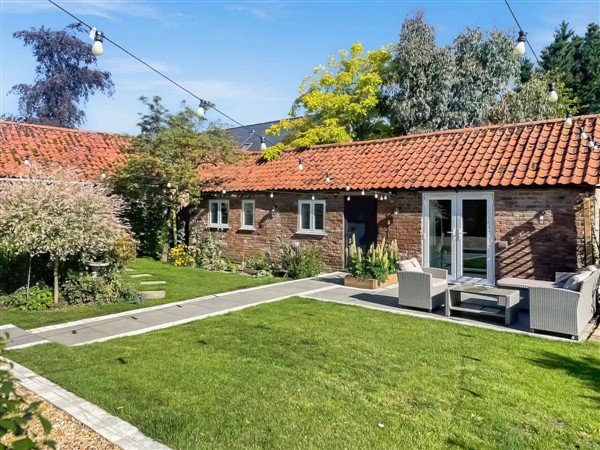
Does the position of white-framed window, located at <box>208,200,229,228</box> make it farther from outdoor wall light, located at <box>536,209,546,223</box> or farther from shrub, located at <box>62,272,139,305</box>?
outdoor wall light, located at <box>536,209,546,223</box>

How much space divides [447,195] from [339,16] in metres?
5.81

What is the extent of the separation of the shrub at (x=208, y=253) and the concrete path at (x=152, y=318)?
5470 mm

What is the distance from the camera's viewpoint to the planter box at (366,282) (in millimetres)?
11766

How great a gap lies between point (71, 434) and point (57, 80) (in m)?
39.0

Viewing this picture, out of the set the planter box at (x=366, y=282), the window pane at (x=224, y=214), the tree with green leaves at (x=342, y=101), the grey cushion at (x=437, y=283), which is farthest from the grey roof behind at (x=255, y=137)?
the grey cushion at (x=437, y=283)

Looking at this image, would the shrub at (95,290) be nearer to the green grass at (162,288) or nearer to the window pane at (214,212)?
the green grass at (162,288)

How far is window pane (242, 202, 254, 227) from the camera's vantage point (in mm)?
17734

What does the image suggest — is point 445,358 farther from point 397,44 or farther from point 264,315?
point 397,44

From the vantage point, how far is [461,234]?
1231 centimetres

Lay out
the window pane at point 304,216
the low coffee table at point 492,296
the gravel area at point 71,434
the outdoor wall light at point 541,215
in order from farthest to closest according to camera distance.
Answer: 1. the window pane at point 304,216
2. the outdoor wall light at point 541,215
3. the low coffee table at point 492,296
4. the gravel area at point 71,434

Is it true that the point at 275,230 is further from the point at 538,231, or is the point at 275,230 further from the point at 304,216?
the point at 538,231

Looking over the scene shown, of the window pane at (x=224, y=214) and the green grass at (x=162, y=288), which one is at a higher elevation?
the window pane at (x=224, y=214)

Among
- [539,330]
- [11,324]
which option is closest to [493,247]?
[539,330]

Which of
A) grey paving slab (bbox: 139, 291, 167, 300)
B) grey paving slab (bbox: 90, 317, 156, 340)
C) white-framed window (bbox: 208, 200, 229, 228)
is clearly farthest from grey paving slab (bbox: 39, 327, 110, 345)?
white-framed window (bbox: 208, 200, 229, 228)
